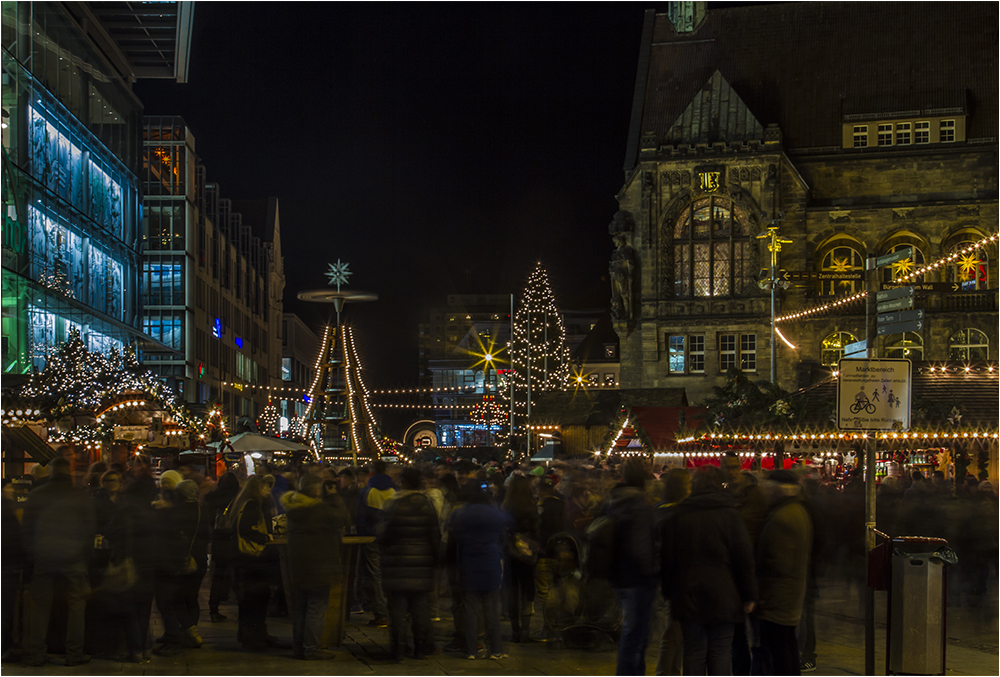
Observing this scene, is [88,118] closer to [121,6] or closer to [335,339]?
[121,6]

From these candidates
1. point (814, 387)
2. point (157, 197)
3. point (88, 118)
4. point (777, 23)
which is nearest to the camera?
point (814, 387)

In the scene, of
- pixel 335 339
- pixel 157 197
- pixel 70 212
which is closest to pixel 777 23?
pixel 335 339

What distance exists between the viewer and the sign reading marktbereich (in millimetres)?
9984

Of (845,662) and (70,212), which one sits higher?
(70,212)

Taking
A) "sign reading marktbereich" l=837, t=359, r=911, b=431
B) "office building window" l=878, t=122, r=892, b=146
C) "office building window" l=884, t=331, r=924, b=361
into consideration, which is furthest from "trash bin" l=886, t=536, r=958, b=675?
"office building window" l=878, t=122, r=892, b=146

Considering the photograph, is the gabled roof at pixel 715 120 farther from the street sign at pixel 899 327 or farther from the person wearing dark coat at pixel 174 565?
the person wearing dark coat at pixel 174 565

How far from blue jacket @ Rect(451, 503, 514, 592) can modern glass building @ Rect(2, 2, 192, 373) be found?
2393 centimetres

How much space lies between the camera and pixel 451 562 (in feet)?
36.1

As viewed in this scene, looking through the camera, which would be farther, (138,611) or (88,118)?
(88,118)

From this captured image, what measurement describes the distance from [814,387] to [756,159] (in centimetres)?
2207

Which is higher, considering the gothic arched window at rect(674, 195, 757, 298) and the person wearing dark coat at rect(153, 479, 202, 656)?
the gothic arched window at rect(674, 195, 757, 298)

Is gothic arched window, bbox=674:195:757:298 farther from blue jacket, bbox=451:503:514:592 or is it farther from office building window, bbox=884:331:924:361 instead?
blue jacket, bbox=451:503:514:592

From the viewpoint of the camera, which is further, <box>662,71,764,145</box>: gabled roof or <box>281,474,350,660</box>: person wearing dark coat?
<box>662,71,764,145</box>: gabled roof

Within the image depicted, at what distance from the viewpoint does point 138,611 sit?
10.6 m
